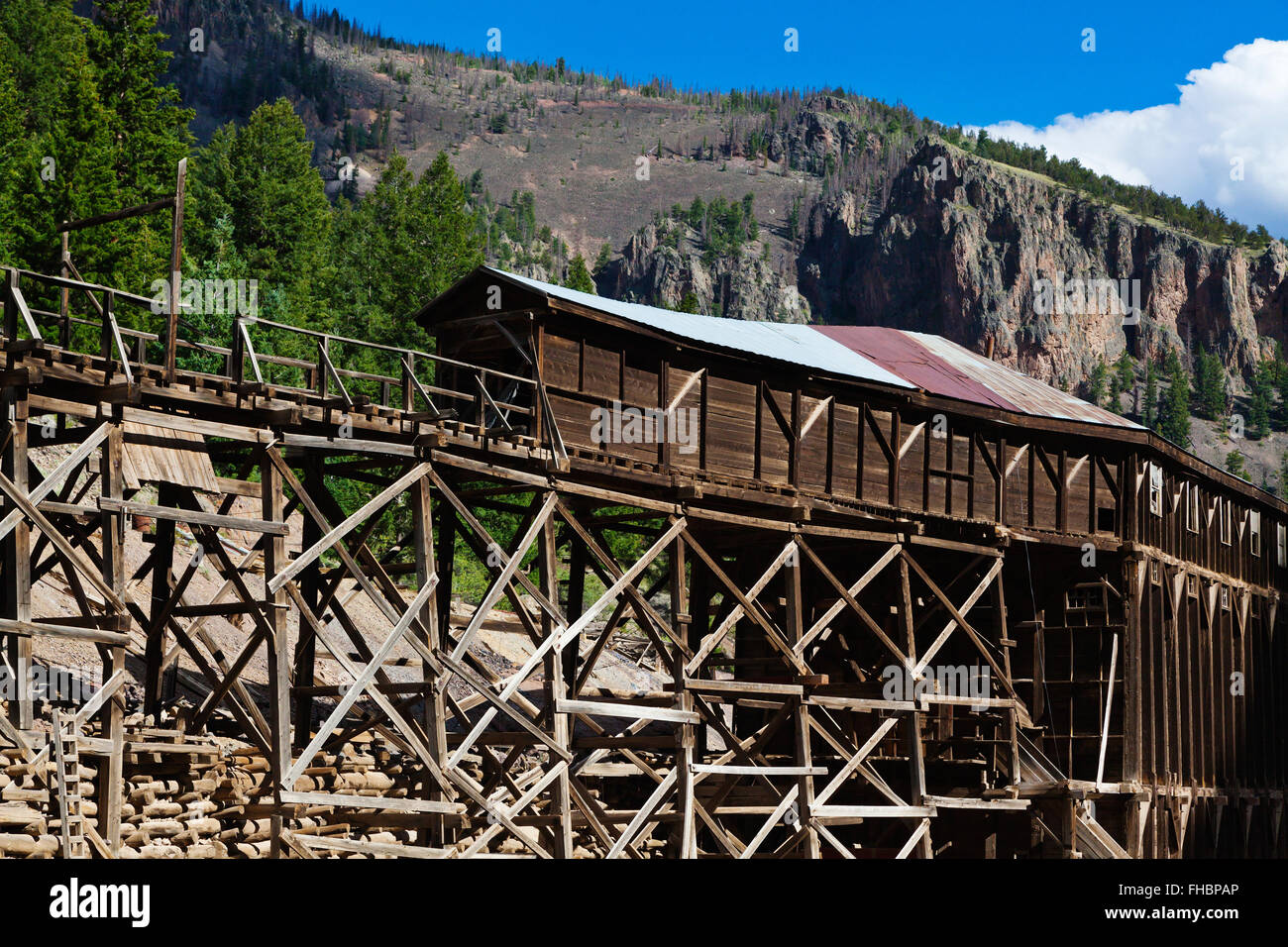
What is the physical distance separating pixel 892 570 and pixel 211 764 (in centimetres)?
1593

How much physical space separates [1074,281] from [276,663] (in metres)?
189

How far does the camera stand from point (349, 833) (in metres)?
24.6

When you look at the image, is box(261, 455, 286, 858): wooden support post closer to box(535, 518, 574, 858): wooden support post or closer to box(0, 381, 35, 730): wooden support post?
box(0, 381, 35, 730): wooden support post

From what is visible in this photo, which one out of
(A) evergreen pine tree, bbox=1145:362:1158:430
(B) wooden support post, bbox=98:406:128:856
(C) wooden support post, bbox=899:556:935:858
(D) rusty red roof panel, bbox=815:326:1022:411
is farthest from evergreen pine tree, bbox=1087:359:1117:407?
(B) wooden support post, bbox=98:406:128:856

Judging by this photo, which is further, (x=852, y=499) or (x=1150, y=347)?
(x=1150, y=347)

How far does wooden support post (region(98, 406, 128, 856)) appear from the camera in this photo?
18.0 meters

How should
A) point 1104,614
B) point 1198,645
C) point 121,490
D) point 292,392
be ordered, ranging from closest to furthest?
point 121,490
point 292,392
point 1104,614
point 1198,645

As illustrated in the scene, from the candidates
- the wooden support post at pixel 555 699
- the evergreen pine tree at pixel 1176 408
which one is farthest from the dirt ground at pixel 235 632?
the evergreen pine tree at pixel 1176 408

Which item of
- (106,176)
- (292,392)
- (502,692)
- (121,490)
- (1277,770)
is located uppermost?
(106,176)

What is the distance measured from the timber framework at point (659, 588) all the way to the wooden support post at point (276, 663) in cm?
5

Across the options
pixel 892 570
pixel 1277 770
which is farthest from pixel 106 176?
pixel 1277 770

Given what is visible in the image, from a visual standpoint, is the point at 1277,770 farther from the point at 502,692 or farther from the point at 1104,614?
the point at 502,692

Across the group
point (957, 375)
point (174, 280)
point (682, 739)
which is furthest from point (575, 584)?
point (957, 375)

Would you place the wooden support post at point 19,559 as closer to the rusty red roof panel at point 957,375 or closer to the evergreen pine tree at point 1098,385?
the rusty red roof panel at point 957,375
